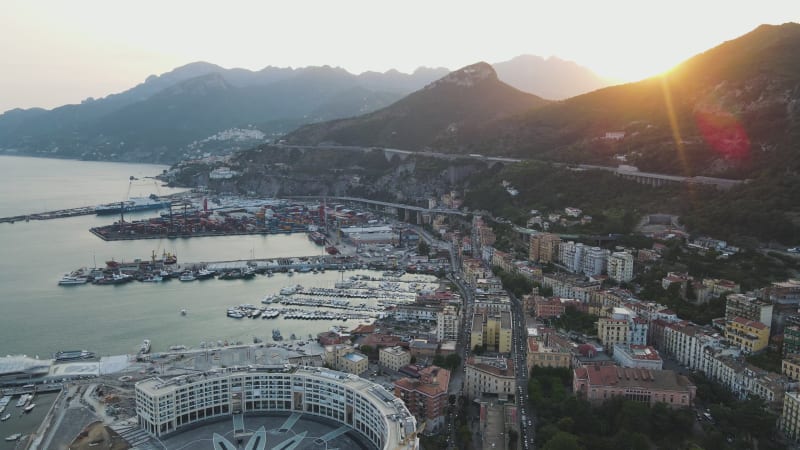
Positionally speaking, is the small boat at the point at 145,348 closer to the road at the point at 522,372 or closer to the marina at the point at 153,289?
the marina at the point at 153,289

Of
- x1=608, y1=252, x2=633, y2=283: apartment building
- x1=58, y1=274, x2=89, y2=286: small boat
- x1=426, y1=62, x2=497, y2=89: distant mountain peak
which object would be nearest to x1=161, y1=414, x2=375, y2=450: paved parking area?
x1=608, y1=252, x2=633, y2=283: apartment building

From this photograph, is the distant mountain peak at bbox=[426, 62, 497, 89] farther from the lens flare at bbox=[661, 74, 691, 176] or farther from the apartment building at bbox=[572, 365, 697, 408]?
the apartment building at bbox=[572, 365, 697, 408]

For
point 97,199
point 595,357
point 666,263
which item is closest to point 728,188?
point 666,263

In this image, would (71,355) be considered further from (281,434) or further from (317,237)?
(317,237)

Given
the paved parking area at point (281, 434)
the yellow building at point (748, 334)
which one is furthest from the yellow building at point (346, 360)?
the yellow building at point (748, 334)

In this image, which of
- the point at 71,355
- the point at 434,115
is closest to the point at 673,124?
the point at 434,115

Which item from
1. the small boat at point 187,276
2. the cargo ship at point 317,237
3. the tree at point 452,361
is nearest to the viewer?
the tree at point 452,361

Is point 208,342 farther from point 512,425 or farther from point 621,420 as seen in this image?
point 621,420
